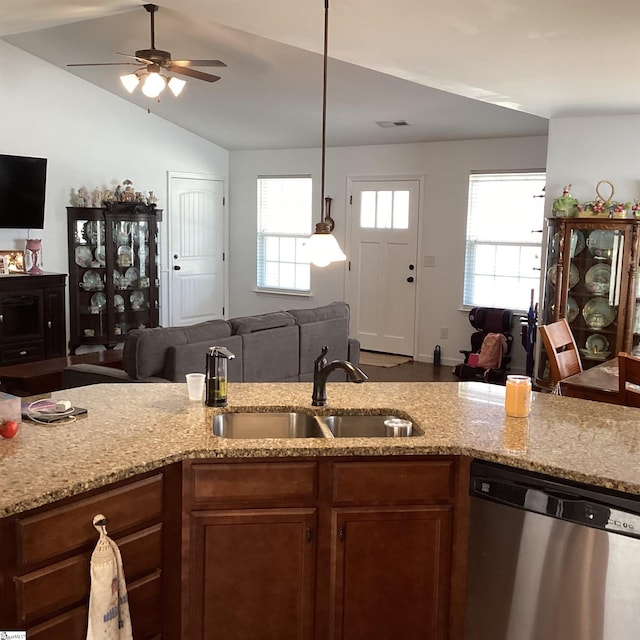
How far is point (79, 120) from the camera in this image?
773 centimetres

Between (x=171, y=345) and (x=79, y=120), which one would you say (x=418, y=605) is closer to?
(x=171, y=345)

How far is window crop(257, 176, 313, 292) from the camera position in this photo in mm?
9109

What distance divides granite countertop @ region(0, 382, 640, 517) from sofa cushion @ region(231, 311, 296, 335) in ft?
6.55

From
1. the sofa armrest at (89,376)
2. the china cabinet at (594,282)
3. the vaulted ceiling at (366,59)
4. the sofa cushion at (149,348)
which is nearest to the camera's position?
the vaulted ceiling at (366,59)

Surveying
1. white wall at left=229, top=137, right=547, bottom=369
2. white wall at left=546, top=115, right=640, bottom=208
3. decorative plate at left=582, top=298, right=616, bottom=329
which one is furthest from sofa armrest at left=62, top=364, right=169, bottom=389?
white wall at left=229, top=137, right=547, bottom=369

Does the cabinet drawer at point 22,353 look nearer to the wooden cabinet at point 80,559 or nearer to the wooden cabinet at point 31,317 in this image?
the wooden cabinet at point 31,317

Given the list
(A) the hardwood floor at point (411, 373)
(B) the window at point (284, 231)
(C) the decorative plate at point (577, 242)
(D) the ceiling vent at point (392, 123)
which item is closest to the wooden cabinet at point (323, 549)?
(C) the decorative plate at point (577, 242)

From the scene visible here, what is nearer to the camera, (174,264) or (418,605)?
(418,605)

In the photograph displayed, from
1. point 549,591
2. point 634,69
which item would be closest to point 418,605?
point 549,591

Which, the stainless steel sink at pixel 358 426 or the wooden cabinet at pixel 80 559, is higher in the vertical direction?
the stainless steel sink at pixel 358 426

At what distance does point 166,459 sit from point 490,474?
3.26 feet

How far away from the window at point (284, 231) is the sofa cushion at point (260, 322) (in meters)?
3.73

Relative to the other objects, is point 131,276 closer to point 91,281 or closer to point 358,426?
point 91,281

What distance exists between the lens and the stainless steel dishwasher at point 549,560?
209 cm
